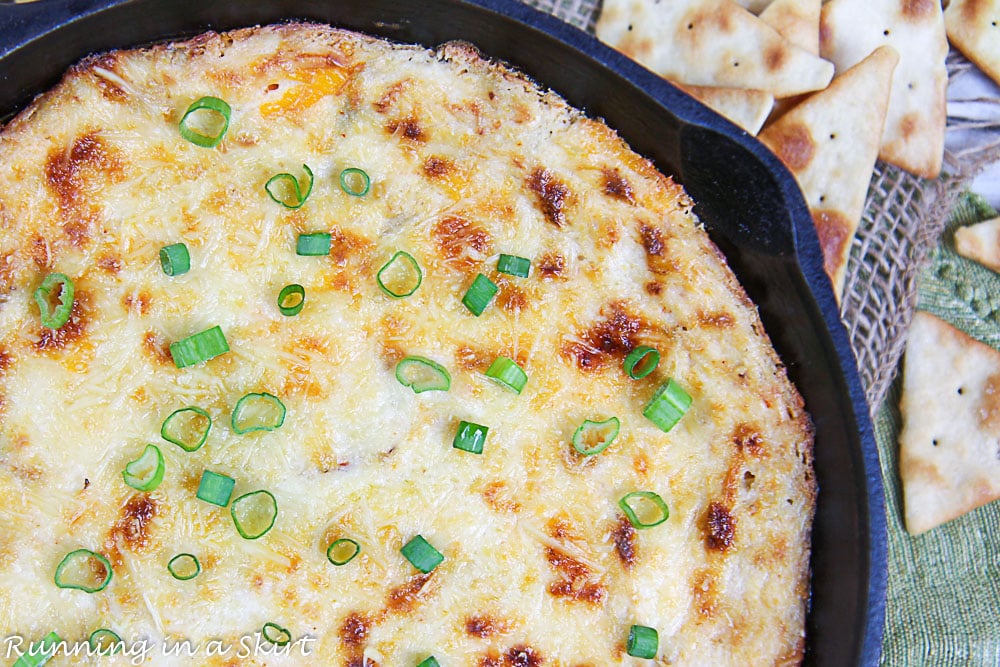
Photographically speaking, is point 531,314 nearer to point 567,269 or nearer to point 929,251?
point 567,269

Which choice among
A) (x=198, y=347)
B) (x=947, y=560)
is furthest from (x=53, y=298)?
(x=947, y=560)

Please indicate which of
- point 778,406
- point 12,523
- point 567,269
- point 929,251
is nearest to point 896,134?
point 929,251

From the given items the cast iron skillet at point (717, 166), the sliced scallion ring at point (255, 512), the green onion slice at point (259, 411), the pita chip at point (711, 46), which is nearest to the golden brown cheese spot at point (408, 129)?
the cast iron skillet at point (717, 166)

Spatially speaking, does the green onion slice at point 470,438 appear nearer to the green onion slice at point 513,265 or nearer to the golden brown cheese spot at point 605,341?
the golden brown cheese spot at point 605,341

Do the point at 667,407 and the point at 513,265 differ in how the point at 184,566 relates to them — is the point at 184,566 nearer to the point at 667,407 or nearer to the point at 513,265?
the point at 513,265

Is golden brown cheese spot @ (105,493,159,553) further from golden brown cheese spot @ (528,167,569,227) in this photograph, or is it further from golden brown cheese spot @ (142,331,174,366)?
golden brown cheese spot @ (528,167,569,227)
